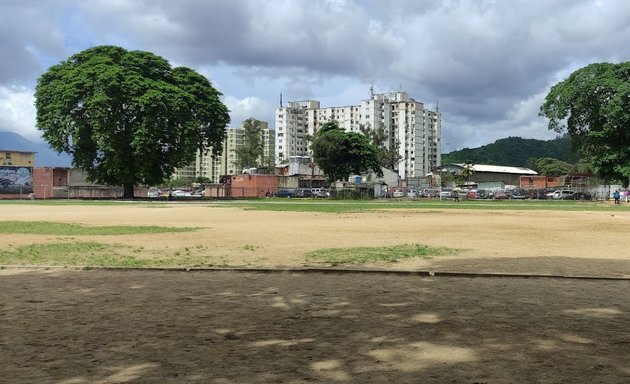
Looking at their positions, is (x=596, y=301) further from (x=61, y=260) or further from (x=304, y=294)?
(x=61, y=260)

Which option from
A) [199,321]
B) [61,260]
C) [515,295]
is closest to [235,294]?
[199,321]

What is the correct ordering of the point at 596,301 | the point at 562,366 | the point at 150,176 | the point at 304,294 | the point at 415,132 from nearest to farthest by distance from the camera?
the point at 562,366 → the point at 596,301 → the point at 304,294 → the point at 150,176 → the point at 415,132

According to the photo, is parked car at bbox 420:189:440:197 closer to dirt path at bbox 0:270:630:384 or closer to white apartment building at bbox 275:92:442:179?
→ dirt path at bbox 0:270:630:384

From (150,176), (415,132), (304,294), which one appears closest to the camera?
(304,294)

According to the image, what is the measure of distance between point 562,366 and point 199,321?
3.59 m

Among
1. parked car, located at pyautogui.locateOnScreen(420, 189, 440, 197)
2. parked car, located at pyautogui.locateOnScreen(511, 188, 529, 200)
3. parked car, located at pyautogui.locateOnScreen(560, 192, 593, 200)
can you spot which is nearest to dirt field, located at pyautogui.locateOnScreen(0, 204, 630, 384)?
parked car, located at pyautogui.locateOnScreen(560, 192, 593, 200)

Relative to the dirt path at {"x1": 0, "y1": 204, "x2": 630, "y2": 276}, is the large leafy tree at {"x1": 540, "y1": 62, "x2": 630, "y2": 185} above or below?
above

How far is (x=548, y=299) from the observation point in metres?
7.00

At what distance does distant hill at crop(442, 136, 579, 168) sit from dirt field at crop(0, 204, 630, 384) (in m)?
155

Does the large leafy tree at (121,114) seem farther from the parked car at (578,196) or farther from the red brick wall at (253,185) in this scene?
the parked car at (578,196)

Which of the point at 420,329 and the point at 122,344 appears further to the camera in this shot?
the point at 420,329

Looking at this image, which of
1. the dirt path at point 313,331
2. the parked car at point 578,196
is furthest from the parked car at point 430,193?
the dirt path at point 313,331

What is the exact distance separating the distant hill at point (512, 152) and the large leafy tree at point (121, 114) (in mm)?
117908

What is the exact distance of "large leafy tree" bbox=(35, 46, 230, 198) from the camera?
165ft
